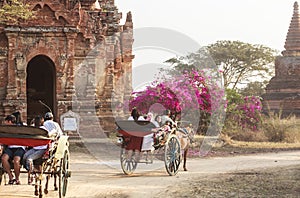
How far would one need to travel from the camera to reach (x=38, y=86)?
21719mm

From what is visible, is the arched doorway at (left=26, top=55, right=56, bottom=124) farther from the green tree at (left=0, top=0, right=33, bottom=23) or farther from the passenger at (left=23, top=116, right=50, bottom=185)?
the passenger at (left=23, top=116, right=50, bottom=185)

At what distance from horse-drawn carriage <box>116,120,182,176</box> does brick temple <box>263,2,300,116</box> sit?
771 inches

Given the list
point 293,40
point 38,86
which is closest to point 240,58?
point 293,40

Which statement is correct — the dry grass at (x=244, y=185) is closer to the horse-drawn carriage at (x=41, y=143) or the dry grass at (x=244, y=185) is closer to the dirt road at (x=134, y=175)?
the dirt road at (x=134, y=175)

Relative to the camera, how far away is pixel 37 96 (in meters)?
21.4

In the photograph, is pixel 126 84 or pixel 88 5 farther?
pixel 126 84

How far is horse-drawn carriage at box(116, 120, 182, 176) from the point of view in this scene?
1081 centimetres

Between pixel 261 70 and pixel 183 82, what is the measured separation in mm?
23874

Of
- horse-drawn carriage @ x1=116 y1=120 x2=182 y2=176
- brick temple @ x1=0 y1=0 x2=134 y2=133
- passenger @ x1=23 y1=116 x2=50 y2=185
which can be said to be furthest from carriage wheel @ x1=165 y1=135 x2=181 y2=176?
brick temple @ x1=0 y1=0 x2=134 y2=133

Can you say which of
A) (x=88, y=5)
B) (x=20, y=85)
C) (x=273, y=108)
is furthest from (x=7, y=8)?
(x=273, y=108)

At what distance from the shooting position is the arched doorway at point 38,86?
21.1 metres

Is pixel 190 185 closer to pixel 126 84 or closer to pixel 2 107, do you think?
pixel 2 107

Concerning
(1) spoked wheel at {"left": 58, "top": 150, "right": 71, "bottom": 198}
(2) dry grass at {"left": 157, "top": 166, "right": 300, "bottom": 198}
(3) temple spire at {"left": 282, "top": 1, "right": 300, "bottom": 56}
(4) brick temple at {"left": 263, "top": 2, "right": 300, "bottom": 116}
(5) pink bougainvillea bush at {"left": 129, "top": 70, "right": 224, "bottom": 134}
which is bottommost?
(2) dry grass at {"left": 157, "top": 166, "right": 300, "bottom": 198}

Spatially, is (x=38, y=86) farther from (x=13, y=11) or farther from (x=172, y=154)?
(x=172, y=154)
